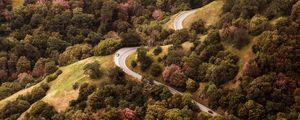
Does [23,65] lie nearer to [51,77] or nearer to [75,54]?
[75,54]

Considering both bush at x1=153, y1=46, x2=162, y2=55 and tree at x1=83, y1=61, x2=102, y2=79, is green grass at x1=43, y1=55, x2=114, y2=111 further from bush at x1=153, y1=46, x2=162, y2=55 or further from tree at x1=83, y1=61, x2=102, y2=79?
bush at x1=153, y1=46, x2=162, y2=55

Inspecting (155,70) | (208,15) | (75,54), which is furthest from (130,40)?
(208,15)

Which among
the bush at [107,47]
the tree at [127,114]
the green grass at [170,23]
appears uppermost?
the green grass at [170,23]

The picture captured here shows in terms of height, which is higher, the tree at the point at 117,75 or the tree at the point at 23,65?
the tree at the point at 117,75

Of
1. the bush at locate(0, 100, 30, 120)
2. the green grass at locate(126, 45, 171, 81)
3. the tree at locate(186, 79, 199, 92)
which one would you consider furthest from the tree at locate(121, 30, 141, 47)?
the bush at locate(0, 100, 30, 120)

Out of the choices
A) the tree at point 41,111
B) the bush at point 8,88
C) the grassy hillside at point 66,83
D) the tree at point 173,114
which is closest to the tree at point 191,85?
the tree at point 173,114

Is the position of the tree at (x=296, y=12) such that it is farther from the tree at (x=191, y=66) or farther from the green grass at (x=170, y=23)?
the green grass at (x=170, y=23)

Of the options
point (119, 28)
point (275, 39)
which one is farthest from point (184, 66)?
point (119, 28)
